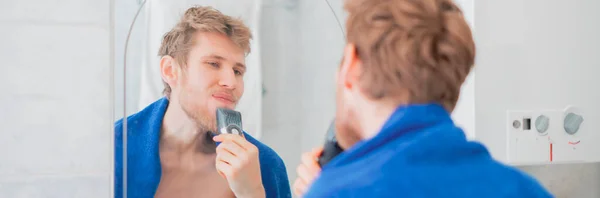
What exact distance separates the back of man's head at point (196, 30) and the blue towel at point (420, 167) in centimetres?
41

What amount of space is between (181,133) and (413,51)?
19.1 inches

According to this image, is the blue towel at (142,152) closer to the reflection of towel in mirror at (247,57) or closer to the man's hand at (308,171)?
the reflection of towel in mirror at (247,57)

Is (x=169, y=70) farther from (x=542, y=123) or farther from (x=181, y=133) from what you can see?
(x=542, y=123)

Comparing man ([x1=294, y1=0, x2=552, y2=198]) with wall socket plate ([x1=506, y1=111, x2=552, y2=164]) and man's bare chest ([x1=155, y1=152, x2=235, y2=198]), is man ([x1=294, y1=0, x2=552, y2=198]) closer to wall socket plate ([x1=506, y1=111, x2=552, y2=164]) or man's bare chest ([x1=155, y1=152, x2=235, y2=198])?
man's bare chest ([x1=155, y1=152, x2=235, y2=198])

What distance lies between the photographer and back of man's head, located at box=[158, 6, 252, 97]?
106 cm

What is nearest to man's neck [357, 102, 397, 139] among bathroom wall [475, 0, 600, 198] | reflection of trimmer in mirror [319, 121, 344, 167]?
reflection of trimmer in mirror [319, 121, 344, 167]

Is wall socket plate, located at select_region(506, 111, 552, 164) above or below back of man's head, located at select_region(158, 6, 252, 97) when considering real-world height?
below

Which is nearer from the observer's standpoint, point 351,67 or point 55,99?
point 351,67

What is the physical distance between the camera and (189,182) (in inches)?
42.3

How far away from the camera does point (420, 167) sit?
0.68m

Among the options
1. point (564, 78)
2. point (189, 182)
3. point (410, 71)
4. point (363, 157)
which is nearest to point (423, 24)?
point (410, 71)

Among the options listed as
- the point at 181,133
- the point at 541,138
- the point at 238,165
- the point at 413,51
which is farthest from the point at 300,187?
the point at 541,138

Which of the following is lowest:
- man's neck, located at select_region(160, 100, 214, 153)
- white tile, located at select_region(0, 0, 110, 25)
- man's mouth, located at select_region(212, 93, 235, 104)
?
man's neck, located at select_region(160, 100, 214, 153)

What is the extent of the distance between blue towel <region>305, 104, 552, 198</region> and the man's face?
0.37 m
